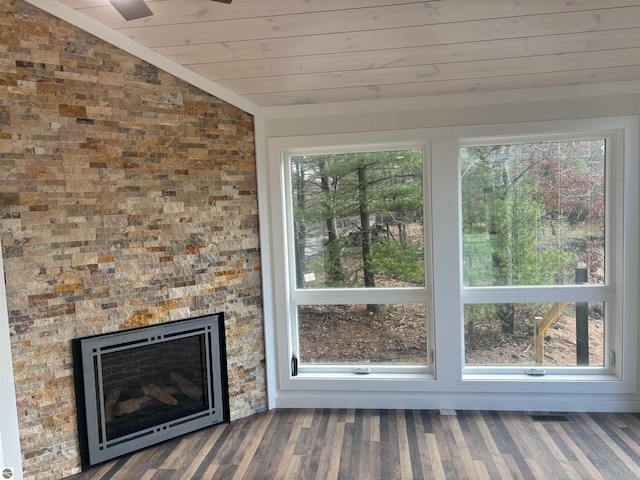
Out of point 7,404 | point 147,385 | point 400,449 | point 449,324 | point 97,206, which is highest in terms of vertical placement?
point 97,206

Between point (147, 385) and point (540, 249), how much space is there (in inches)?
114

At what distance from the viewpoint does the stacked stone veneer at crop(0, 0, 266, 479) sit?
225 centimetres

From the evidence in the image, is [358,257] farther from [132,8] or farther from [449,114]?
[132,8]

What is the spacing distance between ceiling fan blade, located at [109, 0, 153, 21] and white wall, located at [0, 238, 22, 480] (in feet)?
4.69

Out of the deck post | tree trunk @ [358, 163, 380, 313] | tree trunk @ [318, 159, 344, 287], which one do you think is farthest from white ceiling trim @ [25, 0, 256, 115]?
the deck post

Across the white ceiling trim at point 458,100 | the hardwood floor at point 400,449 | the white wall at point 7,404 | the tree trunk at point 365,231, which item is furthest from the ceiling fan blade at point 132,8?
the hardwood floor at point 400,449

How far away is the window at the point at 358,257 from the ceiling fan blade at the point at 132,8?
53.8 inches

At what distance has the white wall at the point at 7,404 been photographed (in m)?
2.18

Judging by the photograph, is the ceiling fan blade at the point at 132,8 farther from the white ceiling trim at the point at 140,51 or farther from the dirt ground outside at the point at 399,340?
the dirt ground outside at the point at 399,340

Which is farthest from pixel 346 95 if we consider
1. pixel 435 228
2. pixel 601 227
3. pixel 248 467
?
pixel 248 467

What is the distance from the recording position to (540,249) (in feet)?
9.93

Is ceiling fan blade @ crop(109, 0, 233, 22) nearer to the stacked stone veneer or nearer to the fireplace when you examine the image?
the stacked stone veneer

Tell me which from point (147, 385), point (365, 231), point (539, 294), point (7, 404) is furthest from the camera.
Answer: point (365, 231)

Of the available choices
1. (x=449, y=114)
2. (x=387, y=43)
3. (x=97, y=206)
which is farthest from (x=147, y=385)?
(x=449, y=114)
